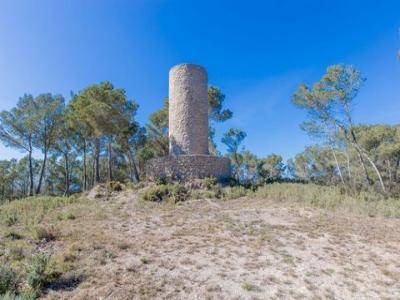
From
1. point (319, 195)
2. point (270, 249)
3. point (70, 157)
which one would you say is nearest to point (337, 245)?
point (270, 249)

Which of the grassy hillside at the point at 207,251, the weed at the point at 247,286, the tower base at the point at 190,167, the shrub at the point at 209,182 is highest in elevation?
the tower base at the point at 190,167

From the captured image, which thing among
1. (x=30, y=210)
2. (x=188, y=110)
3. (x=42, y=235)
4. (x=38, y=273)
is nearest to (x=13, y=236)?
(x=42, y=235)

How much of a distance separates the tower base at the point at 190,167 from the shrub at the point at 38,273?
367 inches

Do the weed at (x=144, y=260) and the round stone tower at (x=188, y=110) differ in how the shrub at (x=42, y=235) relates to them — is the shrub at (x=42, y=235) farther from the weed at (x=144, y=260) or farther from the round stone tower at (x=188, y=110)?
the round stone tower at (x=188, y=110)

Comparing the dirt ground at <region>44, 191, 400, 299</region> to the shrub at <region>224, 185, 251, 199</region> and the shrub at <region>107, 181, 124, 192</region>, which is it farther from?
the shrub at <region>107, 181, 124, 192</region>

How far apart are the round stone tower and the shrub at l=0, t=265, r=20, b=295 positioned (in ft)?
34.3

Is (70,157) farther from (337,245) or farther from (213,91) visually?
(337,245)

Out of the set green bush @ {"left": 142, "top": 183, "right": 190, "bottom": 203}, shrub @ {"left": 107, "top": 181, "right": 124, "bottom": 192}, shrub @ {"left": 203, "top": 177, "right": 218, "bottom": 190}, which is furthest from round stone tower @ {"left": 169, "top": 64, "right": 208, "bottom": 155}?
shrub @ {"left": 107, "top": 181, "right": 124, "bottom": 192}

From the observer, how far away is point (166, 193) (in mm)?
11953

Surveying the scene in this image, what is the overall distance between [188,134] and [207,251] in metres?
9.14

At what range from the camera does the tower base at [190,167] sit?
528 inches

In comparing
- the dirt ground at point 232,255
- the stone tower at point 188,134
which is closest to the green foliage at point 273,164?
the stone tower at point 188,134

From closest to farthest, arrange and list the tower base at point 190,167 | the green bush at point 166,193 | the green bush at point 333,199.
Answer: the green bush at point 333,199
the green bush at point 166,193
the tower base at point 190,167

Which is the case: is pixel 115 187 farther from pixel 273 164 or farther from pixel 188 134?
pixel 273 164
